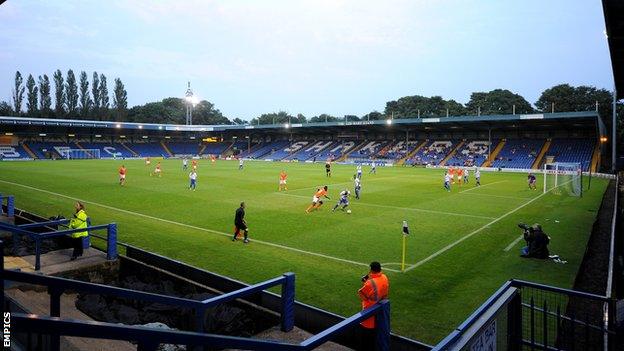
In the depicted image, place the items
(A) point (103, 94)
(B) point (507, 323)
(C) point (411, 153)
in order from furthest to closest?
(A) point (103, 94)
(C) point (411, 153)
(B) point (507, 323)

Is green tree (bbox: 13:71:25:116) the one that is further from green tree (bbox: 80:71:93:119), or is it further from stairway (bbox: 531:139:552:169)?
stairway (bbox: 531:139:552:169)

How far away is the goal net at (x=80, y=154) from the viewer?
81.4m

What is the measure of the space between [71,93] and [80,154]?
3707 cm

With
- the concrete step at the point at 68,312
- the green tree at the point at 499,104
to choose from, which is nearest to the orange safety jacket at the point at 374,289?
the concrete step at the point at 68,312

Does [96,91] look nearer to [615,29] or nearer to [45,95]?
[45,95]

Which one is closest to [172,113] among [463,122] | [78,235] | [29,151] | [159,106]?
[159,106]

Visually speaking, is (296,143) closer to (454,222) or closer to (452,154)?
(452,154)

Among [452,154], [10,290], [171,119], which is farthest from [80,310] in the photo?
[171,119]

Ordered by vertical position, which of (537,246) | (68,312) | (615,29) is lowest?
(68,312)

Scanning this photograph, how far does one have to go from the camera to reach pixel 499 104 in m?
109

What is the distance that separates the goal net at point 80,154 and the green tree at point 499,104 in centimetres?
9078

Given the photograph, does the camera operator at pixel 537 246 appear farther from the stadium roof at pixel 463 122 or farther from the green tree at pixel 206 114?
the green tree at pixel 206 114

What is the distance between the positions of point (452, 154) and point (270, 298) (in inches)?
2686

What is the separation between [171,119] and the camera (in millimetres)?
140750
